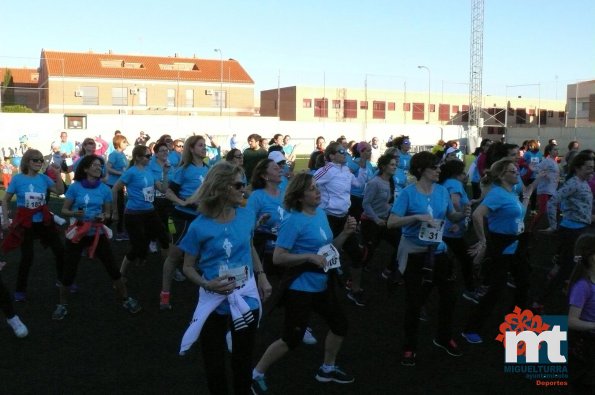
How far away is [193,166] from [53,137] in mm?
34949

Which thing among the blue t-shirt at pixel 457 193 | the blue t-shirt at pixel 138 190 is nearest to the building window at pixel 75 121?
the blue t-shirt at pixel 138 190

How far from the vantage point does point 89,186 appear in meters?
6.97

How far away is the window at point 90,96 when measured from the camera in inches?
2136

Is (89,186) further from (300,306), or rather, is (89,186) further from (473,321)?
(473,321)

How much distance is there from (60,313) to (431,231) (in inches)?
162

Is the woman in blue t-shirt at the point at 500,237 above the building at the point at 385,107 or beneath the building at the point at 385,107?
beneath

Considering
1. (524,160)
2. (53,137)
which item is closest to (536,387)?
(524,160)

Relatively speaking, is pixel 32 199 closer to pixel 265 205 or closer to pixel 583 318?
pixel 265 205

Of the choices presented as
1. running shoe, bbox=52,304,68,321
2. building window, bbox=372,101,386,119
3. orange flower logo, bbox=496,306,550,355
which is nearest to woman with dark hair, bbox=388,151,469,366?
orange flower logo, bbox=496,306,550,355

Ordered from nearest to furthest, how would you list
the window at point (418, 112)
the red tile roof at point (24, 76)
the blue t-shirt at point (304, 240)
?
the blue t-shirt at point (304, 240) < the window at point (418, 112) < the red tile roof at point (24, 76)

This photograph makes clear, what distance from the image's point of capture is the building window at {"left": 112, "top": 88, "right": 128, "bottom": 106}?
182 feet

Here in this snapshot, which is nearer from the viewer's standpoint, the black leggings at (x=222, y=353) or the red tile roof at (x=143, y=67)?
the black leggings at (x=222, y=353)

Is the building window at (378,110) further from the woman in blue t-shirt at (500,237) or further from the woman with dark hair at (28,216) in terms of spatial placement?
the woman in blue t-shirt at (500,237)

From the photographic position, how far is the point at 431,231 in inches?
214
